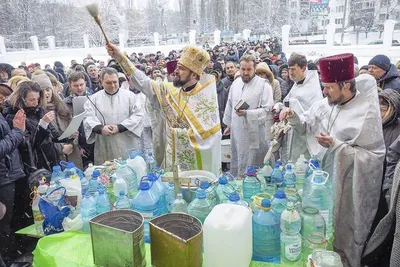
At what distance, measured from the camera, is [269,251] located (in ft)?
6.09

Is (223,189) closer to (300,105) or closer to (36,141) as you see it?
(300,105)

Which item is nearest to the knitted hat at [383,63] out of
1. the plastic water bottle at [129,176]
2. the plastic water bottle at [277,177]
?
the plastic water bottle at [277,177]

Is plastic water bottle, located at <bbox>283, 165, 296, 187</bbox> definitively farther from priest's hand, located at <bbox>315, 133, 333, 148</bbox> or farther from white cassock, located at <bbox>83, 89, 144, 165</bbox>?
white cassock, located at <bbox>83, 89, 144, 165</bbox>

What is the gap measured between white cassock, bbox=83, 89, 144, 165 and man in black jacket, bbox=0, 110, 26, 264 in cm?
95

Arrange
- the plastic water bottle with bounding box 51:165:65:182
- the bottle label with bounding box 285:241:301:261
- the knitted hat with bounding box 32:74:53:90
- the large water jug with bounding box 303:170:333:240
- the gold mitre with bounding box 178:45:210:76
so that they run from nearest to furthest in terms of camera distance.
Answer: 1. the bottle label with bounding box 285:241:301:261
2. the large water jug with bounding box 303:170:333:240
3. the plastic water bottle with bounding box 51:165:65:182
4. the gold mitre with bounding box 178:45:210:76
5. the knitted hat with bounding box 32:74:53:90

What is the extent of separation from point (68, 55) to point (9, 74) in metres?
22.4

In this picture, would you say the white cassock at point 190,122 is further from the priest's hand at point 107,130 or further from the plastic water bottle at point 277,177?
the plastic water bottle at point 277,177

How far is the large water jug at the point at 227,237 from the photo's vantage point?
1589 millimetres

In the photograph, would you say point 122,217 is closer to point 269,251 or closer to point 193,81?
point 269,251

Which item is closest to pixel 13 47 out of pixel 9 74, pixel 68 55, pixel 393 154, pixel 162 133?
pixel 68 55

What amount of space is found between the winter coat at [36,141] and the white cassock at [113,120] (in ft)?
1.49

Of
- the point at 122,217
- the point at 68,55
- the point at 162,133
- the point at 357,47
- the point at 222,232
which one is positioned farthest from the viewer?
the point at 68,55

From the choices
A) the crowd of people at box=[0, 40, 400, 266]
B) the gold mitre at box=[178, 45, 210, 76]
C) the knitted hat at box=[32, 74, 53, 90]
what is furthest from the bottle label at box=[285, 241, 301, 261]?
the knitted hat at box=[32, 74, 53, 90]

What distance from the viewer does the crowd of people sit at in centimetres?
249
